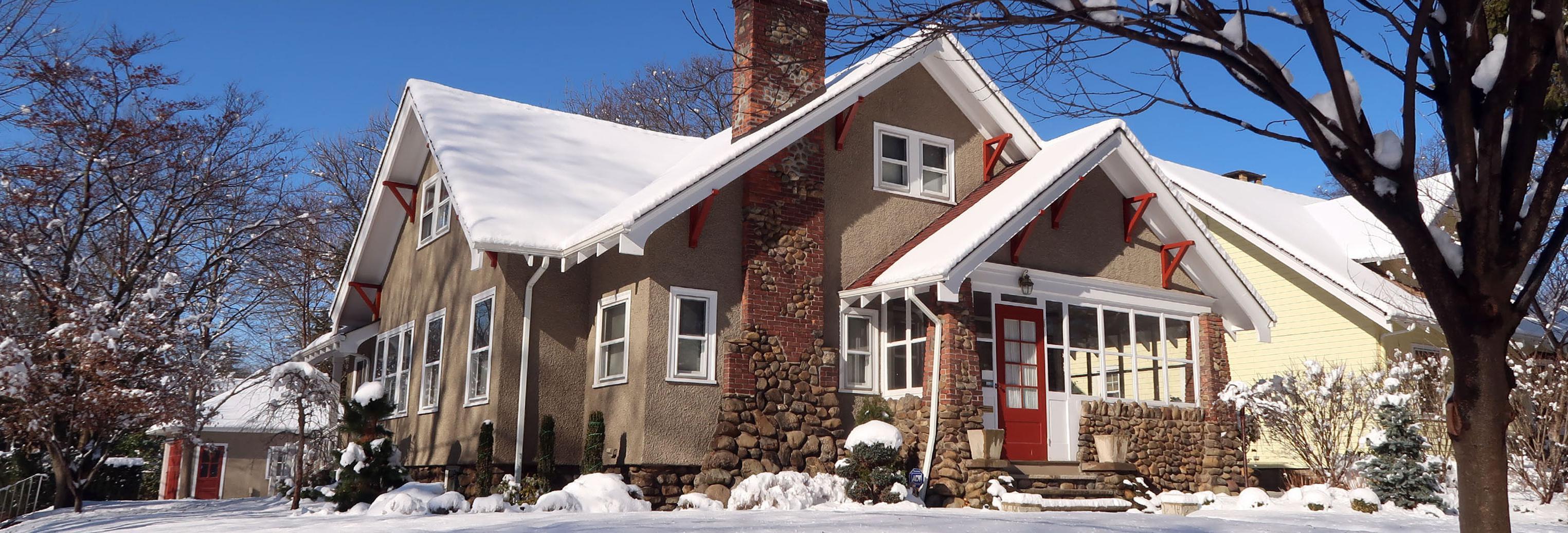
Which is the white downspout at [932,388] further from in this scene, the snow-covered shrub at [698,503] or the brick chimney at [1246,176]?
the brick chimney at [1246,176]

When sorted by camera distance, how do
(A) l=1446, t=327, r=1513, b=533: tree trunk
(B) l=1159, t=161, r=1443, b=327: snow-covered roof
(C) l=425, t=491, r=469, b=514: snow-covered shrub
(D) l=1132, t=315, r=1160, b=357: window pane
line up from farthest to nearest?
1. (B) l=1159, t=161, r=1443, b=327: snow-covered roof
2. (D) l=1132, t=315, r=1160, b=357: window pane
3. (C) l=425, t=491, r=469, b=514: snow-covered shrub
4. (A) l=1446, t=327, r=1513, b=533: tree trunk

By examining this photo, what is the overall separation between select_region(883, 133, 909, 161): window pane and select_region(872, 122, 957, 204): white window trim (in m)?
0.03

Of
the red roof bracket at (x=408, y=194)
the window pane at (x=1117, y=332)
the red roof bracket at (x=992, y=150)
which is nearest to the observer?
the red roof bracket at (x=992, y=150)

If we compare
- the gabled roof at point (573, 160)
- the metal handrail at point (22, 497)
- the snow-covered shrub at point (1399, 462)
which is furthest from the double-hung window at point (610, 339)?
the snow-covered shrub at point (1399, 462)

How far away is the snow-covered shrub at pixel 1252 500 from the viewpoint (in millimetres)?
13758

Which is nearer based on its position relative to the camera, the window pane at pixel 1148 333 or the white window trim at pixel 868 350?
the white window trim at pixel 868 350

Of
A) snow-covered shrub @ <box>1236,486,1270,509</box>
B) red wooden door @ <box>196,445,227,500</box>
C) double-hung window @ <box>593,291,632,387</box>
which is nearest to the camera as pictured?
double-hung window @ <box>593,291,632,387</box>

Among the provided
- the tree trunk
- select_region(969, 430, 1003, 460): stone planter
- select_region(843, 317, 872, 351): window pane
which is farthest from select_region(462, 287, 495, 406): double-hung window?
the tree trunk

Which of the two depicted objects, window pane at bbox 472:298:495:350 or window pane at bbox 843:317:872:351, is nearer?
window pane at bbox 472:298:495:350

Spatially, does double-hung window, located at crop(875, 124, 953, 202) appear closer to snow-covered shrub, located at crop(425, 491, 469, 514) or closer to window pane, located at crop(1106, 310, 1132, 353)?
window pane, located at crop(1106, 310, 1132, 353)

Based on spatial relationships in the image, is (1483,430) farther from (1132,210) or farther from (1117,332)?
(1117,332)

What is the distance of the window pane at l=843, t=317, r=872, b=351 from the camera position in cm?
1420

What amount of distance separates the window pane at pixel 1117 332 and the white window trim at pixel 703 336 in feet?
20.1

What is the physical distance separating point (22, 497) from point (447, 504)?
961cm
